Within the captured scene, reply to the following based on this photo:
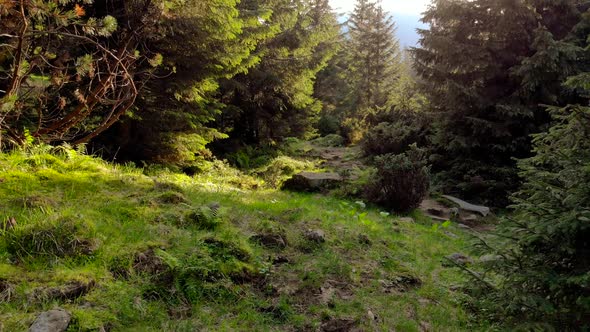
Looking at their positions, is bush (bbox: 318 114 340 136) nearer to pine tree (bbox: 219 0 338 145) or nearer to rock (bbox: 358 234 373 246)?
pine tree (bbox: 219 0 338 145)

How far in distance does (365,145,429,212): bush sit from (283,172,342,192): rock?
4.30ft

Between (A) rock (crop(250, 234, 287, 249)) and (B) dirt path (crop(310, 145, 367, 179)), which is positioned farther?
(B) dirt path (crop(310, 145, 367, 179))

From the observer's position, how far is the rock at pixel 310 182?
30.3ft

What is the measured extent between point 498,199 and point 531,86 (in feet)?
9.97

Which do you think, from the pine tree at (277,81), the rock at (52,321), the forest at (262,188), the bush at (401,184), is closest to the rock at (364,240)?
the forest at (262,188)

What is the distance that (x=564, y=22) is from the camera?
1049cm

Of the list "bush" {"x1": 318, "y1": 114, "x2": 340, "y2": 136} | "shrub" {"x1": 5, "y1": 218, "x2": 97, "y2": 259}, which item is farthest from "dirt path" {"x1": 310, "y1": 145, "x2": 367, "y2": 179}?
"shrub" {"x1": 5, "y1": 218, "x2": 97, "y2": 259}

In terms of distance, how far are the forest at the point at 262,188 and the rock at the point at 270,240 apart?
1.1 inches

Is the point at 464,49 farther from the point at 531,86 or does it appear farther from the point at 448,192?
the point at 448,192

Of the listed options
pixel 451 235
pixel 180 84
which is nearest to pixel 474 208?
pixel 451 235

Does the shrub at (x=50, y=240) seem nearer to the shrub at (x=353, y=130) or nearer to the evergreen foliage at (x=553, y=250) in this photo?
the evergreen foliage at (x=553, y=250)

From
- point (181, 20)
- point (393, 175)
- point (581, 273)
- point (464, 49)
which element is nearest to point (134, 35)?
point (181, 20)

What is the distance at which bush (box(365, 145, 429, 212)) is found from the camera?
8.25 meters

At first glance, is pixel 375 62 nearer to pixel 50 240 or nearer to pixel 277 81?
pixel 277 81
